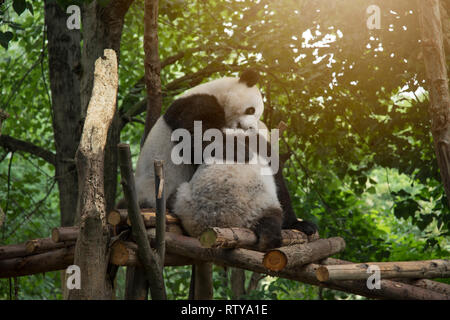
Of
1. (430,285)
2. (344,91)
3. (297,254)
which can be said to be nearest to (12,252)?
(297,254)

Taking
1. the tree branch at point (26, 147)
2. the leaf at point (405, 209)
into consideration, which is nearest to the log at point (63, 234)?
the tree branch at point (26, 147)

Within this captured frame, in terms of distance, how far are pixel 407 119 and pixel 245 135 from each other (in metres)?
2.40

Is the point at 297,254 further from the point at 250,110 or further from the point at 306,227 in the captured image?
the point at 250,110

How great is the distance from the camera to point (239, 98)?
432cm

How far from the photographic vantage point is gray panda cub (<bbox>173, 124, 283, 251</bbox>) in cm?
370

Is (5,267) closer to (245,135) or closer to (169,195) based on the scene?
(169,195)

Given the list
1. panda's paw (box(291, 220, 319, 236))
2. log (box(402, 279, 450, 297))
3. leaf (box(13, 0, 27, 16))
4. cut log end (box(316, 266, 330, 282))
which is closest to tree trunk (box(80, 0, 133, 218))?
leaf (box(13, 0, 27, 16))

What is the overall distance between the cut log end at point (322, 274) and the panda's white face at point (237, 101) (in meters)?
1.57

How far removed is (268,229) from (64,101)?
3.89m

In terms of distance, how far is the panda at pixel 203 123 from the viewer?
163 inches

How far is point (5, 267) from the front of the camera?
3.47 meters

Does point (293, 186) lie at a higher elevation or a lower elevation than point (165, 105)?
lower

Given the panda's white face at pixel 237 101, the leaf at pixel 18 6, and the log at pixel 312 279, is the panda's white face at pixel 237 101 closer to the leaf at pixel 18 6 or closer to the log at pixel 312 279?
the log at pixel 312 279

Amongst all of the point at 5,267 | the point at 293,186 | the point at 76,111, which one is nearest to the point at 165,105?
the point at 76,111
